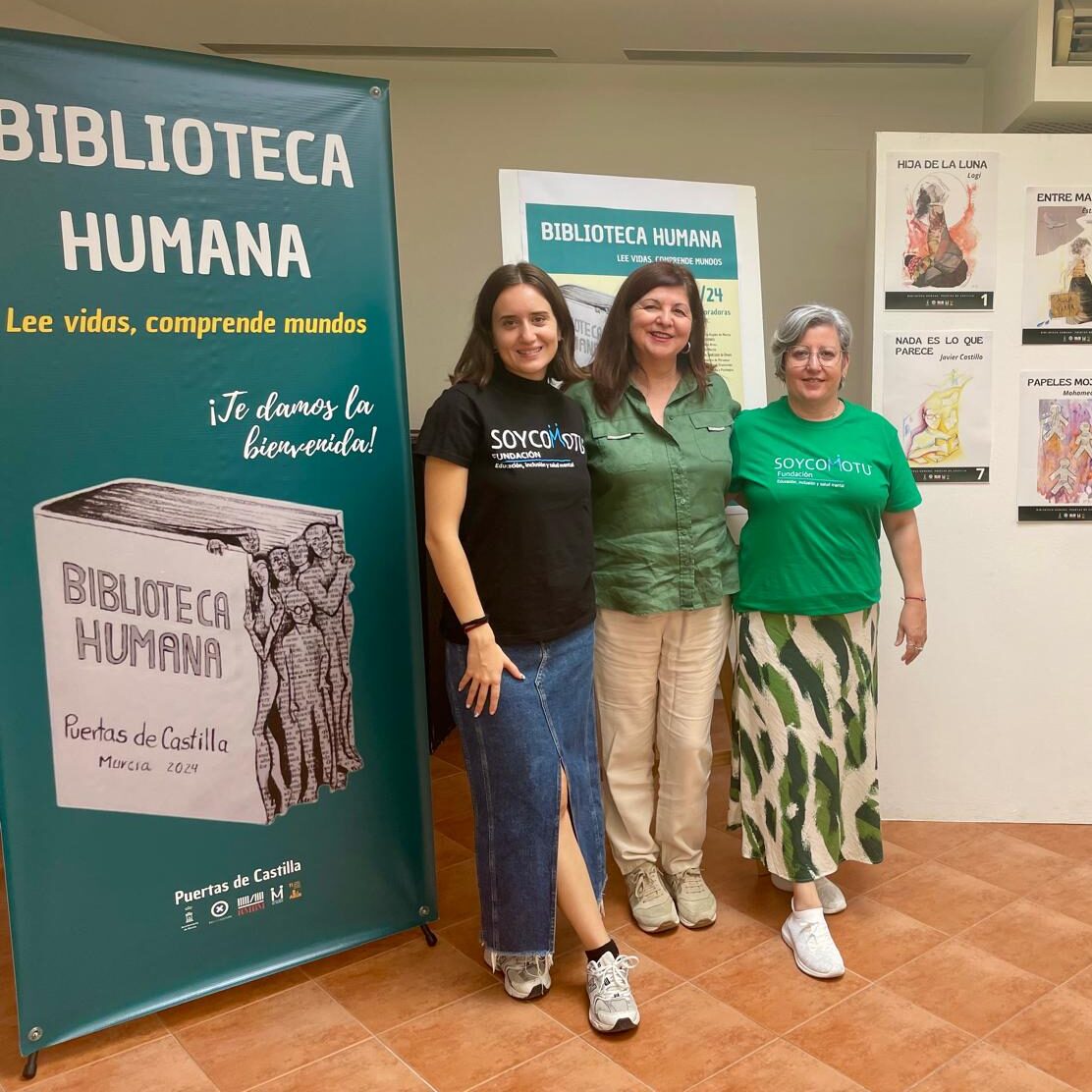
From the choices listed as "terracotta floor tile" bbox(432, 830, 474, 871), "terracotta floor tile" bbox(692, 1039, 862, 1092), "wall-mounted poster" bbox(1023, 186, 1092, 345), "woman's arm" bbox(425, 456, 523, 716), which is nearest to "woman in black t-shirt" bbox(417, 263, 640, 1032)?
"woman's arm" bbox(425, 456, 523, 716)

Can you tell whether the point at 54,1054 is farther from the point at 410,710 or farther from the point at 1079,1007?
the point at 1079,1007

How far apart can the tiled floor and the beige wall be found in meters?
2.29

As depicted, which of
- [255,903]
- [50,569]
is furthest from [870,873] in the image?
[50,569]

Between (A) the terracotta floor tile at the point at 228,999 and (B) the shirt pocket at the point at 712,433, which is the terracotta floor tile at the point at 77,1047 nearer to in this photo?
(A) the terracotta floor tile at the point at 228,999

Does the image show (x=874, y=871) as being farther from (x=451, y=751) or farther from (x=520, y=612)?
(x=451, y=751)

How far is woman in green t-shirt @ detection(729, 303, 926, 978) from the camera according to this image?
242 cm

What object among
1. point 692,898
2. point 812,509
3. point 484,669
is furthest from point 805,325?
point 692,898

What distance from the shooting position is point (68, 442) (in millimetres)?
2002

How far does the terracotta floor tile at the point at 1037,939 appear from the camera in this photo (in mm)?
2379

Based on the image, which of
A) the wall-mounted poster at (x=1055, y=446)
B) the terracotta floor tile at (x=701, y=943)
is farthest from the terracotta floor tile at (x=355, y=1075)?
the wall-mounted poster at (x=1055, y=446)

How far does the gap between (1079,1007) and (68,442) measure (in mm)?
2412

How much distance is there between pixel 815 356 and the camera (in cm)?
240

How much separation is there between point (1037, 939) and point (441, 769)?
2089mm

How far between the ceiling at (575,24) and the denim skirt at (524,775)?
2363 mm
